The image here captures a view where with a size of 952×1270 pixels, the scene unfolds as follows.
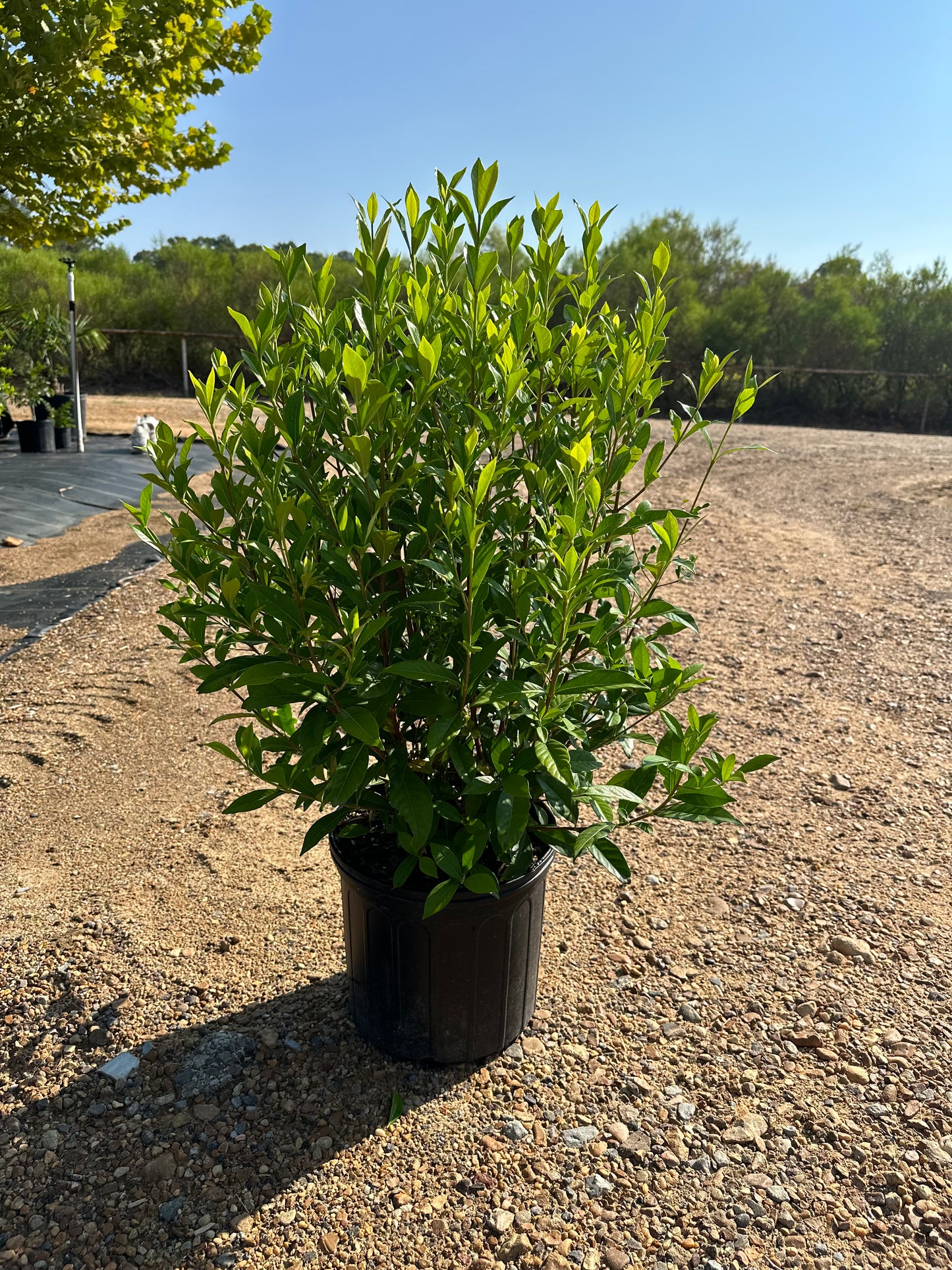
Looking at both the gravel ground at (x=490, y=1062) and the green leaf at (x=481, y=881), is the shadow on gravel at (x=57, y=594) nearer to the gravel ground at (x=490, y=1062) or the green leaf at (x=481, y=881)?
the gravel ground at (x=490, y=1062)

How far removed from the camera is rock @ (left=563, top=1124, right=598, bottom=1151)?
6.26ft

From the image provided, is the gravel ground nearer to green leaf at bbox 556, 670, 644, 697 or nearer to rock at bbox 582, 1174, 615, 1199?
rock at bbox 582, 1174, 615, 1199

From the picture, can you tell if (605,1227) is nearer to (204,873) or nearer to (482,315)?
(204,873)

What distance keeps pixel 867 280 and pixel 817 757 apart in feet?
91.5

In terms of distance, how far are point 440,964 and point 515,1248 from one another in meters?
0.55

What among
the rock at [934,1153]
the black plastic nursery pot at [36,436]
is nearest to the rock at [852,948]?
the rock at [934,1153]

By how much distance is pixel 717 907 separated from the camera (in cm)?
277

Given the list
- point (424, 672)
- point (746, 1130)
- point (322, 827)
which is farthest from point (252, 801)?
point (746, 1130)

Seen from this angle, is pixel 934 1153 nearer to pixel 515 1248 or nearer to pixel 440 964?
pixel 515 1248

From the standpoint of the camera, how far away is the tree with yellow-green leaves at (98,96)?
4207mm

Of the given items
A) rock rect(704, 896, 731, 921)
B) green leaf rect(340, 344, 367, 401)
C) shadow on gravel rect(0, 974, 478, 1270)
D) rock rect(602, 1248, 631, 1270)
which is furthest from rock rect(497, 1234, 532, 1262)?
green leaf rect(340, 344, 367, 401)

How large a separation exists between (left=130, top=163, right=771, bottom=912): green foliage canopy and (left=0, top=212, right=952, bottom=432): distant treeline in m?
23.1

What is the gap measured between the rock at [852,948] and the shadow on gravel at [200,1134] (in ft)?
3.99

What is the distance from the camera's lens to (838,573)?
6.74m
